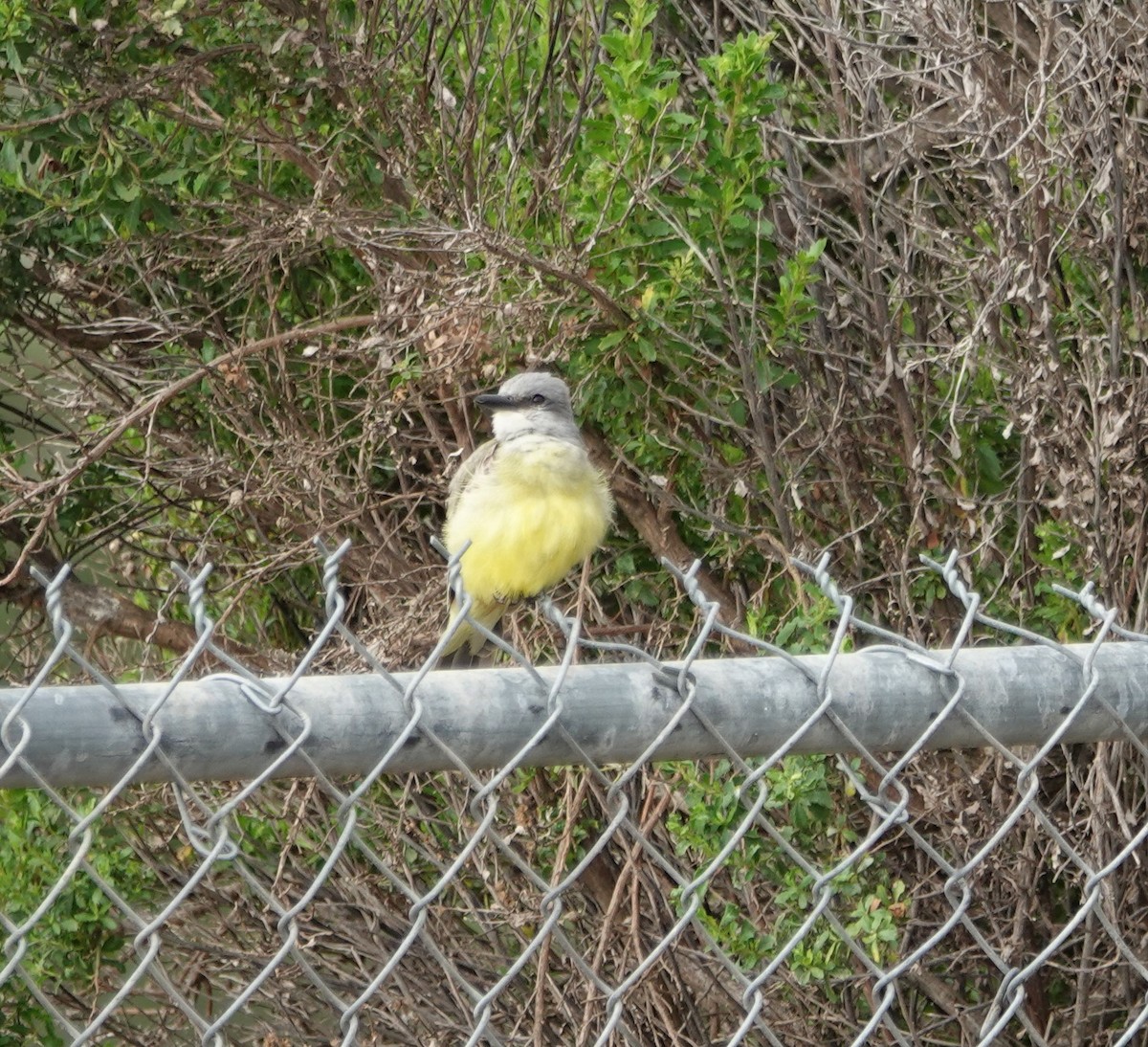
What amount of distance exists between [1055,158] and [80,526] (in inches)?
126

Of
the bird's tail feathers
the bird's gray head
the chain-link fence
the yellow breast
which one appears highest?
the bird's gray head

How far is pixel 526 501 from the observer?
400cm

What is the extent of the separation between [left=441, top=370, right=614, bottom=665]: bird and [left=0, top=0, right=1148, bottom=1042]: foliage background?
0.23 metres

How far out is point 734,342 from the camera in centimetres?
420

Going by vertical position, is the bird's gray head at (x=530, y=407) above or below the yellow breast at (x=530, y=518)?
above

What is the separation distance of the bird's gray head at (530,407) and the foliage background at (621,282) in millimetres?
159

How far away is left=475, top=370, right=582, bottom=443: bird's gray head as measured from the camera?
13.4 ft

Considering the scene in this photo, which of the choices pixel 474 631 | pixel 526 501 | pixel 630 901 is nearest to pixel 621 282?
pixel 526 501

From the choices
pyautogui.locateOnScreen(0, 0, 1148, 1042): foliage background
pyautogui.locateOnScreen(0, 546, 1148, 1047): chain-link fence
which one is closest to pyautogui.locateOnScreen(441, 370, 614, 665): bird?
pyautogui.locateOnScreen(0, 0, 1148, 1042): foliage background

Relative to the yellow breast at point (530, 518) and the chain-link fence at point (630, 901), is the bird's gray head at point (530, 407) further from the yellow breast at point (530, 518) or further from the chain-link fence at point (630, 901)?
the chain-link fence at point (630, 901)

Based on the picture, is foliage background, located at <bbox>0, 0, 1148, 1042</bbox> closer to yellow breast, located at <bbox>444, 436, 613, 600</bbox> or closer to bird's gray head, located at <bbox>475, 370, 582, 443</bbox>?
bird's gray head, located at <bbox>475, 370, 582, 443</bbox>

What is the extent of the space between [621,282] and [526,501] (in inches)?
28.3

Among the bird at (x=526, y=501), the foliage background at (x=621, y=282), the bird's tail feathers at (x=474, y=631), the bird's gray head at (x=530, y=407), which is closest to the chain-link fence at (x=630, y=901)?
the foliage background at (x=621, y=282)

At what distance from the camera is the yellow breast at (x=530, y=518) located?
396cm
